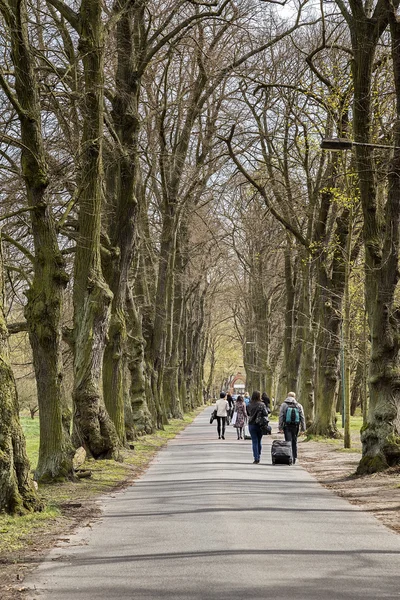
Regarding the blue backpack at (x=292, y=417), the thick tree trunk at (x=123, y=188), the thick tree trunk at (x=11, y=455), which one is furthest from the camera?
the blue backpack at (x=292, y=417)

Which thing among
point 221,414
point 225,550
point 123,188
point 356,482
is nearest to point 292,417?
point 356,482

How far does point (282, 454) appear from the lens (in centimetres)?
2297

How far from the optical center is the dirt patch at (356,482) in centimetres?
1343

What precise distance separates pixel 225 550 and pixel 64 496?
6.08m

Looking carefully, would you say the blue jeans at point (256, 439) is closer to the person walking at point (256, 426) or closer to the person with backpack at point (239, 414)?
the person walking at point (256, 426)

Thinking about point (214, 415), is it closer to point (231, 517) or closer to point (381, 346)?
point (381, 346)

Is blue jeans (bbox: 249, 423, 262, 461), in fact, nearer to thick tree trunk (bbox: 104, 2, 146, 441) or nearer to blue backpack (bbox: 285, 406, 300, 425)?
blue backpack (bbox: 285, 406, 300, 425)

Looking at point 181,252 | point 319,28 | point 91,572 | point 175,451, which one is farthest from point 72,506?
point 181,252

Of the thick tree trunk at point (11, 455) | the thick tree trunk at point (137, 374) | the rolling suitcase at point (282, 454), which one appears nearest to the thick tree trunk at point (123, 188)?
the rolling suitcase at point (282, 454)

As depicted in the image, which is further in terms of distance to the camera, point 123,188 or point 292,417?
point 292,417

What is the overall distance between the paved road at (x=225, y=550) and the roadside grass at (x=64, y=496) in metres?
0.45

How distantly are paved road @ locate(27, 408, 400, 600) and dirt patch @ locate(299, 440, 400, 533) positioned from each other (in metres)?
0.33

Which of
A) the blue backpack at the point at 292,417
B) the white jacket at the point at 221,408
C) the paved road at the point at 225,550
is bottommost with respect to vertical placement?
the paved road at the point at 225,550

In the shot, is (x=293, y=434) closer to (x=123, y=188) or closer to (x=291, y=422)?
(x=291, y=422)
